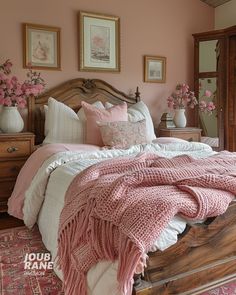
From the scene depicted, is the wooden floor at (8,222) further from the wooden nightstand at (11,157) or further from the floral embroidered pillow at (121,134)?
the floral embroidered pillow at (121,134)

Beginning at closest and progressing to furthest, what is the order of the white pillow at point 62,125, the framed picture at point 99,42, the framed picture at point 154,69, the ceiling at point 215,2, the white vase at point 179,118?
the white pillow at point 62,125
the framed picture at point 99,42
the white vase at point 179,118
the framed picture at point 154,69
the ceiling at point 215,2

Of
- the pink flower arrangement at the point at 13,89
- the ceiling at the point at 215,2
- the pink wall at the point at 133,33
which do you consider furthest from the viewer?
the ceiling at the point at 215,2

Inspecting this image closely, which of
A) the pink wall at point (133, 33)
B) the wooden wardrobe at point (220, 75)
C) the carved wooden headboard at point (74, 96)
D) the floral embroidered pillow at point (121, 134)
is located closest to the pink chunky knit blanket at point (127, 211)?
the floral embroidered pillow at point (121, 134)

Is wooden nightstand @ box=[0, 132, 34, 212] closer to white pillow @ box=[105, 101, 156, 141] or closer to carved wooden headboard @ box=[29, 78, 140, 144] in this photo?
carved wooden headboard @ box=[29, 78, 140, 144]

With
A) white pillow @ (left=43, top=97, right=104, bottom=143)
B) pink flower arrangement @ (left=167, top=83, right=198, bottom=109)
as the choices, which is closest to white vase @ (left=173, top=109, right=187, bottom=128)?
pink flower arrangement @ (left=167, top=83, right=198, bottom=109)

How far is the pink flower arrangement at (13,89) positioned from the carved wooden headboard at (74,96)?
19 centimetres

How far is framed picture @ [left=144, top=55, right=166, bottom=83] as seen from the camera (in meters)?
4.13

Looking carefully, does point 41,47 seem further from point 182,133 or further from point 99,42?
point 182,133

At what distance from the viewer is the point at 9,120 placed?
3.11m

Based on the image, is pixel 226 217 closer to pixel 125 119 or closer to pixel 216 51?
pixel 125 119

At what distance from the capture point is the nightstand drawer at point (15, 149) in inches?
117

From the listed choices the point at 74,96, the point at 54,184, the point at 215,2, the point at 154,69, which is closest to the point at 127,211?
the point at 54,184

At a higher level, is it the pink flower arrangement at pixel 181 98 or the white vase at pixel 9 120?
the pink flower arrangement at pixel 181 98

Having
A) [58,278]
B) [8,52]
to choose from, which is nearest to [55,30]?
[8,52]
